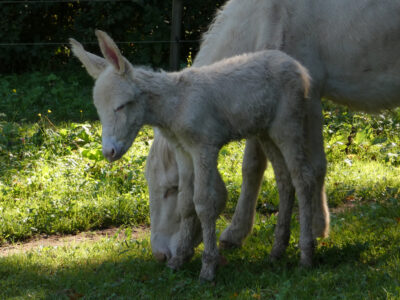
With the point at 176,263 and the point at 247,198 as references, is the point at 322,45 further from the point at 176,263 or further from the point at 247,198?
the point at 176,263

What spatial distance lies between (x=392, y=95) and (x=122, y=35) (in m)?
8.06

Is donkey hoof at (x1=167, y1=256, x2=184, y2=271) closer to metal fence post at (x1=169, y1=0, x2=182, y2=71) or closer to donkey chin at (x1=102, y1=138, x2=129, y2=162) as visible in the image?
donkey chin at (x1=102, y1=138, x2=129, y2=162)

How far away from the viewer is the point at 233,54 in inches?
202

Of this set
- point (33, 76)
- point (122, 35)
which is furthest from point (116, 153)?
point (122, 35)

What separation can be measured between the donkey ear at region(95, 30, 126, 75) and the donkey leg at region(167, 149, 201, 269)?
0.78 m

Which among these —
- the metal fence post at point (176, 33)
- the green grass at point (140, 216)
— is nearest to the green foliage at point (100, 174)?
the green grass at point (140, 216)

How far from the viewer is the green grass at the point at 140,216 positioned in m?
4.32

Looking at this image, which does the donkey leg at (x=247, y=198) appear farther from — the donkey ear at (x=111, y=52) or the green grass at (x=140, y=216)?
the donkey ear at (x=111, y=52)

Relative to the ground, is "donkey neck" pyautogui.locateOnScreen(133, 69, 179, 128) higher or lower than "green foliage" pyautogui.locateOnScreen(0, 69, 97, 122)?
higher

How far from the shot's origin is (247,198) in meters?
5.44

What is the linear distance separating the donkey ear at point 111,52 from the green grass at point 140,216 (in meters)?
1.55

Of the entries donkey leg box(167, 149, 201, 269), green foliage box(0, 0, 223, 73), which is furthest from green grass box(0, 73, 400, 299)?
green foliage box(0, 0, 223, 73)

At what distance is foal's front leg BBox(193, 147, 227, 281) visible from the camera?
164 inches

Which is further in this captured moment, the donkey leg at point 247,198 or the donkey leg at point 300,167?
the donkey leg at point 247,198
